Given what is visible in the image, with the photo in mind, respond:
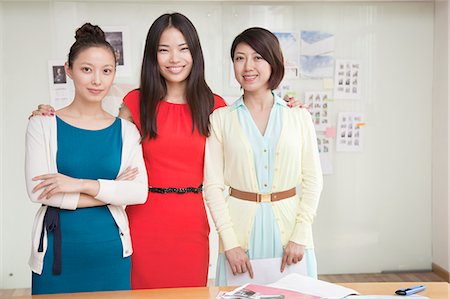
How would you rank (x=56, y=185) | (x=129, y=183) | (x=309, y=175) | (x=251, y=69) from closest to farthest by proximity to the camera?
(x=56, y=185) < (x=129, y=183) < (x=251, y=69) < (x=309, y=175)

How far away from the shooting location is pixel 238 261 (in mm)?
2520

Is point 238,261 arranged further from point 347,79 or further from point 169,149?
point 347,79

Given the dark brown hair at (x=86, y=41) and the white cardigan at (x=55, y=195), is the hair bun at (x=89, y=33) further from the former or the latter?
the white cardigan at (x=55, y=195)

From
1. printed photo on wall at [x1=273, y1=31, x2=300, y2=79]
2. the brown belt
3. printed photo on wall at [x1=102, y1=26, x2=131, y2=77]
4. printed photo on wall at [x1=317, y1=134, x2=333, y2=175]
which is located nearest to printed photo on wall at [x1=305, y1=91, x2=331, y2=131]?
printed photo on wall at [x1=317, y1=134, x2=333, y2=175]

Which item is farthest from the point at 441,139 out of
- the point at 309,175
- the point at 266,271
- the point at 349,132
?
the point at 266,271

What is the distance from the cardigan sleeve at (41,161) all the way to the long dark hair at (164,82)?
1.30ft

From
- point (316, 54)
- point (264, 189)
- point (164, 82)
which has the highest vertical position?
point (316, 54)

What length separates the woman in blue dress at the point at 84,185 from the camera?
7.68ft

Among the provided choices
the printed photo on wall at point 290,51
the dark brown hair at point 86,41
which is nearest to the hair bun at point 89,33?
the dark brown hair at point 86,41

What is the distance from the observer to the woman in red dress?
259cm

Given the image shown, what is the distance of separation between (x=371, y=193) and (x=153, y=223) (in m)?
2.87

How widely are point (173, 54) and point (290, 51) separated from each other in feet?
8.23

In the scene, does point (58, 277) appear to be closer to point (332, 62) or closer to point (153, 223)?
point (153, 223)

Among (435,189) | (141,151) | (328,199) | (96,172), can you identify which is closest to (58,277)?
(96,172)
